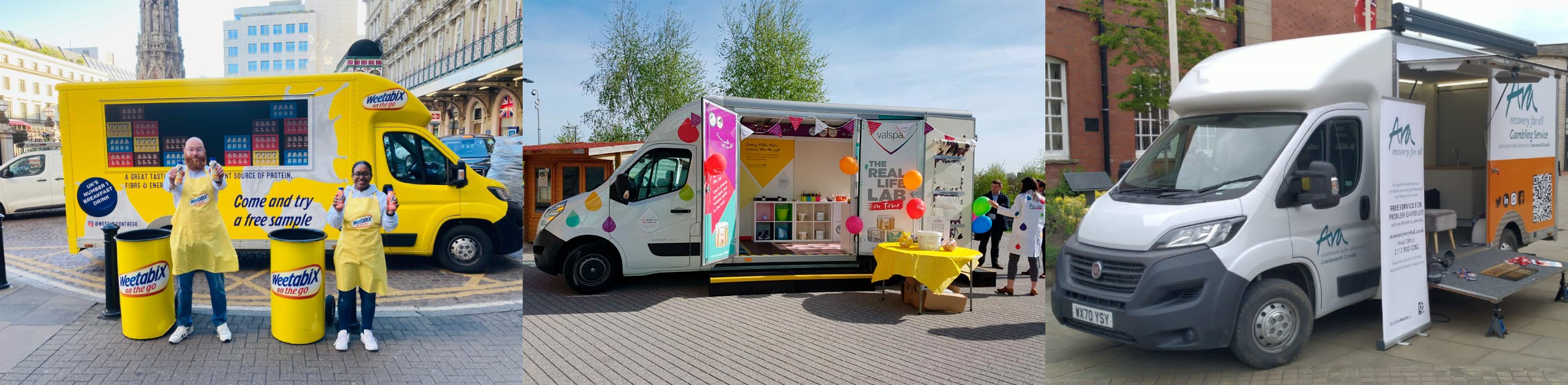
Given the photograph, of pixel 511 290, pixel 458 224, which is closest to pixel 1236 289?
pixel 511 290

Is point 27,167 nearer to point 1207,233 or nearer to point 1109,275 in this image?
point 1109,275

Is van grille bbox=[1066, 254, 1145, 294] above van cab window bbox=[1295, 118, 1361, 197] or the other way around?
the other way around

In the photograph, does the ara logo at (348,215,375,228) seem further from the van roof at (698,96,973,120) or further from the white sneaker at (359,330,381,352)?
the van roof at (698,96,973,120)

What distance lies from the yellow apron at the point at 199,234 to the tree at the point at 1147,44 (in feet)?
14.1

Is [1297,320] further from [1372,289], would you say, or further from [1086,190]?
[1086,190]

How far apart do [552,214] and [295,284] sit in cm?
259

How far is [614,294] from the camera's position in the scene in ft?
19.7

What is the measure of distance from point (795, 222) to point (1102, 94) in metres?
4.20

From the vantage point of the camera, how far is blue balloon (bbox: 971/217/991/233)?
5.91 metres

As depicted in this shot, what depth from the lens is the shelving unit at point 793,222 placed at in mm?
7645

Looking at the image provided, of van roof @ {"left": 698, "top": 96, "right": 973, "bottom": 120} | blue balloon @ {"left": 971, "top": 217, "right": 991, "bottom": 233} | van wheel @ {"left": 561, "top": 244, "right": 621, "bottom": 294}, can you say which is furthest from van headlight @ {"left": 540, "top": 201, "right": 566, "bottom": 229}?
blue balloon @ {"left": 971, "top": 217, "right": 991, "bottom": 233}

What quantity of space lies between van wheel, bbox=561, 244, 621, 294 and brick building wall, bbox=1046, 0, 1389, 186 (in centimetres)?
377

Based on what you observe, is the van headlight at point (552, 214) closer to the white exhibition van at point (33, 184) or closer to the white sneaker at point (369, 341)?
the white sneaker at point (369, 341)

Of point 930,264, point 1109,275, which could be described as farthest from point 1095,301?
point 930,264
